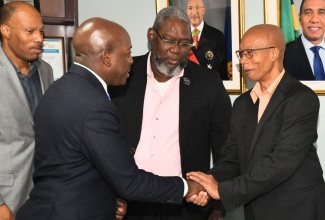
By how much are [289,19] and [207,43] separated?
68 cm

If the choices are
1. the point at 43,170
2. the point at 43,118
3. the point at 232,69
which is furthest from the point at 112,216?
the point at 232,69

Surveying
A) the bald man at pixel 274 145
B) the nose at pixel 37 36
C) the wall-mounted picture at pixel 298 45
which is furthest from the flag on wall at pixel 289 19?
the nose at pixel 37 36

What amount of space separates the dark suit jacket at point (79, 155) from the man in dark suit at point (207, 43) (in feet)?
5.19

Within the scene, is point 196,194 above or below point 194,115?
Answer: below

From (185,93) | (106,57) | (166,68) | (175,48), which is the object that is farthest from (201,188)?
(106,57)

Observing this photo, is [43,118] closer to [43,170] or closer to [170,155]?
[43,170]

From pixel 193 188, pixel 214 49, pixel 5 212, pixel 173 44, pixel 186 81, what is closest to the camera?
pixel 5 212

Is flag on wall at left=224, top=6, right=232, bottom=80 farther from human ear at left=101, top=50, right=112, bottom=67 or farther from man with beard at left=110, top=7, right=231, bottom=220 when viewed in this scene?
human ear at left=101, top=50, right=112, bottom=67

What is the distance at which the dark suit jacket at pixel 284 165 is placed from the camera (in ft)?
7.91

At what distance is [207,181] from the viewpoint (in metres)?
2.74

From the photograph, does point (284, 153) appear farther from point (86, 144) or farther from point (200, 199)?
point (86, 144)

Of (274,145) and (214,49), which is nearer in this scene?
(274,145)

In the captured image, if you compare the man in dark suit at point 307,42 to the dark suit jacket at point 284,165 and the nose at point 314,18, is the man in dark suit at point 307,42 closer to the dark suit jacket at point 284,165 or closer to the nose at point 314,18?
the nose at point 314,18

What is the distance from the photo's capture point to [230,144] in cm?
285
